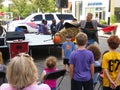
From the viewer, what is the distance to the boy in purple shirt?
18.9ft

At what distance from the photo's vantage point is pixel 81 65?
19.1 feet

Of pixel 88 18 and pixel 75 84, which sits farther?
pixel 88 18

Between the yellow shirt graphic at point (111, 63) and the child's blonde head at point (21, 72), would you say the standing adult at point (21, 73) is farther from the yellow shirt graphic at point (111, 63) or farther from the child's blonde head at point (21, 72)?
the yellow shirt graphic at point (111, 63)

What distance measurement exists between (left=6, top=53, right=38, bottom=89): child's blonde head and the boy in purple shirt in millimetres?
2549

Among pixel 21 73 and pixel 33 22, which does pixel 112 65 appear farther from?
pixel 33 22

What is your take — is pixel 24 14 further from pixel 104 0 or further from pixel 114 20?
pixel 114 20

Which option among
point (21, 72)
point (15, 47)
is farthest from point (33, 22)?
point (21, 72)

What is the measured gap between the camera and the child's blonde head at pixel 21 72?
10.5 feet

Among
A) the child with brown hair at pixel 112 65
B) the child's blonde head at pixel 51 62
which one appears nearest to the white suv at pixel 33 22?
the child's blonde head at pixel 51 62

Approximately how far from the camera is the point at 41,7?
56.3m

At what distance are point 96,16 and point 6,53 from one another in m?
43.3

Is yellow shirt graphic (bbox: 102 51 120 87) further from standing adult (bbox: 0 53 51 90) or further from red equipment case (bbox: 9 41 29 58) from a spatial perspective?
red equipment case (bbox: 9 41 29 58)

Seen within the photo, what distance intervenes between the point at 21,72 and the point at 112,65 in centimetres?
269

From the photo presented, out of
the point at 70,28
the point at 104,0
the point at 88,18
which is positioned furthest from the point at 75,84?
the point at 104,0
